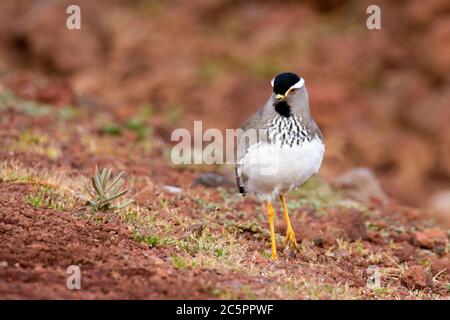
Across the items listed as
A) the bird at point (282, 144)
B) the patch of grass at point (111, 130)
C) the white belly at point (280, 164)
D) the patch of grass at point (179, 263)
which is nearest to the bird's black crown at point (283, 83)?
the bird at point (282, 144)

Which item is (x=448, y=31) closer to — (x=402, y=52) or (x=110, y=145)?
(x=402, y=52)

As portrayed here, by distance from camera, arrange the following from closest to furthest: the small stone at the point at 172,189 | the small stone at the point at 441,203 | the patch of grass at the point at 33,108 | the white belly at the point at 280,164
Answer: the white belly at the point at 280,164 → the small stone at the point at 172,189 → the small stone at the point at 441,203 → the patch of grass at the point at 33,108

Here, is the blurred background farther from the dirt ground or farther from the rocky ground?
the rocky ground

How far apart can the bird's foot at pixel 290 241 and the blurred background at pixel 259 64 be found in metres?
7.48

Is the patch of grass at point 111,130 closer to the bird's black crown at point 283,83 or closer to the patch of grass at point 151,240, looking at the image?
the bird's black crown at point 283,83

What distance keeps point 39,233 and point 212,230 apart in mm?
1984

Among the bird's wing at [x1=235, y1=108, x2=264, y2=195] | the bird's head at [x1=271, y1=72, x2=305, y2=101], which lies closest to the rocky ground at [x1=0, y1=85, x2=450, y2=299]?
the bird's wing at [x1=235, y1=108, x2=264, y2=195]

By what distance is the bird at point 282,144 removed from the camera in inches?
293

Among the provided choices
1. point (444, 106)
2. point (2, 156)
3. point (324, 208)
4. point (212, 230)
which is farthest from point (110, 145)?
point (444, 106)

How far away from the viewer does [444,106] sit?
1723cm

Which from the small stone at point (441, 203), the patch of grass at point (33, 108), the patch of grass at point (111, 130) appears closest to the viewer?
the small stone at point (441, 203)

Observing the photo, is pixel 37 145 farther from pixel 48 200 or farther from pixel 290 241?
pixel 290 241

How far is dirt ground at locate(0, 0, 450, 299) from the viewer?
6.38m

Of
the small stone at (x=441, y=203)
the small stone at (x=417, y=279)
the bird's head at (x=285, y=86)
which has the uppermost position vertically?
the bird's head at (x=285, y=86)
